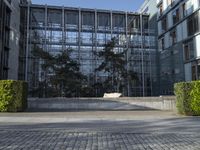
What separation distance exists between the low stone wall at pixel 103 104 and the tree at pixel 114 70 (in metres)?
14.2

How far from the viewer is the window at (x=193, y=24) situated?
32250mm

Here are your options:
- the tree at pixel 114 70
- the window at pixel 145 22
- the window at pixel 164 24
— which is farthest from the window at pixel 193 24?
the window at pixel 145 22

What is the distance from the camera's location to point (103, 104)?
2069 centimetres

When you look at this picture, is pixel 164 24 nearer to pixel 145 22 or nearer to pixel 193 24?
pixel 145 22

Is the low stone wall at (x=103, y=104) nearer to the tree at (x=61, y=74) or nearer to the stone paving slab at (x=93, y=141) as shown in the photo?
the stone paving slab at (x=93, y=141)

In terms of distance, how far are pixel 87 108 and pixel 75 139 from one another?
12.0 meters

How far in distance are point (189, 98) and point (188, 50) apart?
20708 millimetres

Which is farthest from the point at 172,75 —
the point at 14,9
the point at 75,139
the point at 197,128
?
the point at 75,139

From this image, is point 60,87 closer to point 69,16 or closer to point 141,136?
point 69,16

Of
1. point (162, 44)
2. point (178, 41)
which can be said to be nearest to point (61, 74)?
point (178, 41)

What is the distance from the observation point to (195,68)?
1282 inches

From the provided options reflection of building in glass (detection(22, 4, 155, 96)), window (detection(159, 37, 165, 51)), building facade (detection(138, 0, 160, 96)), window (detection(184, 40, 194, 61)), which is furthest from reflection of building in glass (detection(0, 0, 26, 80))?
window (detection(184, 40, 194, 61))

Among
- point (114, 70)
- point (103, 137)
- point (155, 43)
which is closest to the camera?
point (103, 137)

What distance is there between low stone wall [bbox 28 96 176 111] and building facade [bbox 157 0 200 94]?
1299 cm
